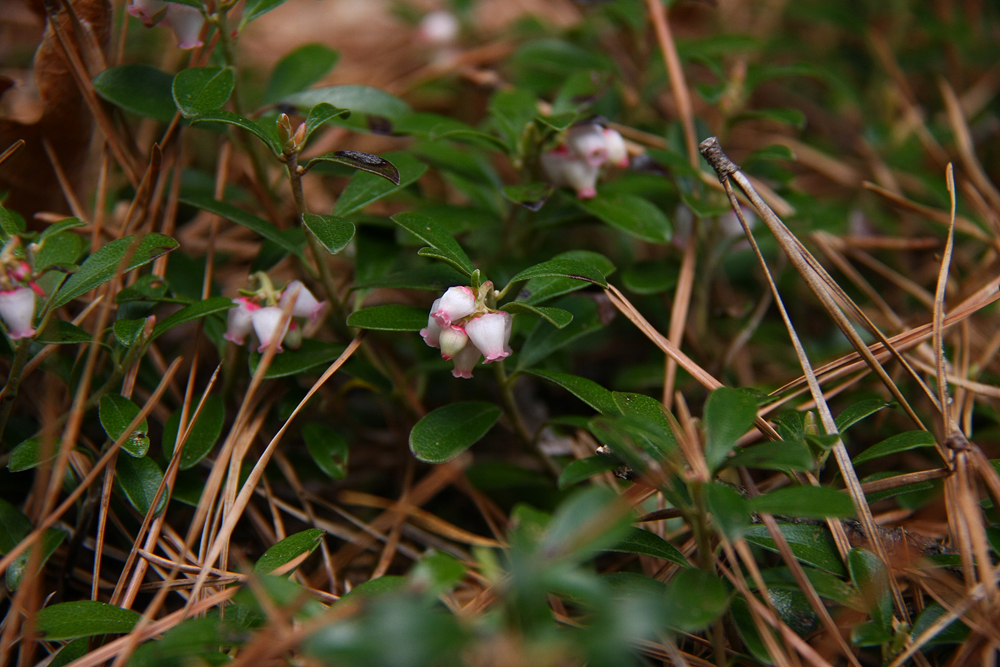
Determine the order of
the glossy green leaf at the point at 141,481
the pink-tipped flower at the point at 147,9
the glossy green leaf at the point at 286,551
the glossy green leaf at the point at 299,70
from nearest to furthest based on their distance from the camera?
1. the glossy green leaf at the point at 286,551
2. the glossy green leaf at the point at 141,481
3. the pink-tipped flower at the point at 147,9
4. the glossy green leaf at the point at 299,70

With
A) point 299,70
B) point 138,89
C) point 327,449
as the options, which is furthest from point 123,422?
point 299,70

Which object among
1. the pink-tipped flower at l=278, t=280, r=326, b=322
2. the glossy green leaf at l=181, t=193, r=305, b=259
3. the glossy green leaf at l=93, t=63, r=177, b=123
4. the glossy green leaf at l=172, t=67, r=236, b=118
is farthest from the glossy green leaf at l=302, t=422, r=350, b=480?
the glossy green leaf at l=93, t=63, r=177, b=123

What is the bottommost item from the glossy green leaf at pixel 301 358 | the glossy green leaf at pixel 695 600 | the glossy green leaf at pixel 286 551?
the glossy green leaf at pixel 286 551

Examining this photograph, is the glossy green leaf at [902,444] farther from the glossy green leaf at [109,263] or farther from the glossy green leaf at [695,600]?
the glossy green leaf at [109,263]

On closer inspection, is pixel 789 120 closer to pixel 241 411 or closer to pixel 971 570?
pixel 971 570

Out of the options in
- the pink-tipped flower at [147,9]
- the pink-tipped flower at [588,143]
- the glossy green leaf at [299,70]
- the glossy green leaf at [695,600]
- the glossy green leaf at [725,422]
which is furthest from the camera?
the glossy green leaf at [299,70]

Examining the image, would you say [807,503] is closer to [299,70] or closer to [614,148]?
[614,148]

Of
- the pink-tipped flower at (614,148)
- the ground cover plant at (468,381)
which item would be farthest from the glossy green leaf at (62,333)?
the pink-tipped flower at (614,148)
